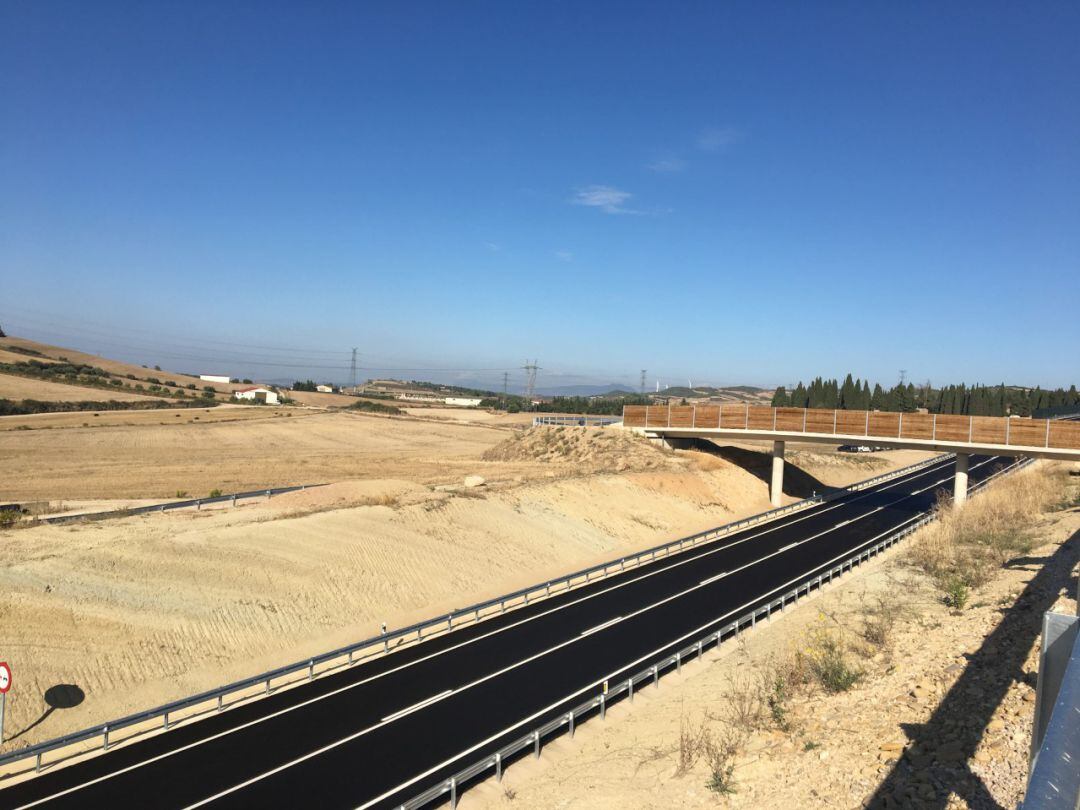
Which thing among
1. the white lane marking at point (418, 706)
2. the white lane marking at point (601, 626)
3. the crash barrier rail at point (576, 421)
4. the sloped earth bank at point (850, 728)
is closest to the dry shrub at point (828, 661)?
the sloped earth bank at point (850, 728)


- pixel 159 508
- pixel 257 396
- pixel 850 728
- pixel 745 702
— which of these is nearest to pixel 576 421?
pixel 159 508

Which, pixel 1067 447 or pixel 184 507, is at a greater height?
pixel 1067 447

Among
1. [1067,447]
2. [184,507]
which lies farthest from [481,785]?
[1067,447]

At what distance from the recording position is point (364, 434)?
89312 millimetres

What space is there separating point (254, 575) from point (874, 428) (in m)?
38.9

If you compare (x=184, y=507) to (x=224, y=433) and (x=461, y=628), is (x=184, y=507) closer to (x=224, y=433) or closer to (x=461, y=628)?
(x=461, y=628)

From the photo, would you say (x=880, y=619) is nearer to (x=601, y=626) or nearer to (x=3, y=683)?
(x=601, y=626)

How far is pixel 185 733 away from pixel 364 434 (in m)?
74.5

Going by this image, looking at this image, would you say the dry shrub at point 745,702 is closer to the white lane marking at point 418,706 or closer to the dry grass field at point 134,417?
the white lane marking at point 418,706

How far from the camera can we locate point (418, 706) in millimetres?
17281

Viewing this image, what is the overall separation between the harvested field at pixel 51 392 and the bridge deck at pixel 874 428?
7799 cm

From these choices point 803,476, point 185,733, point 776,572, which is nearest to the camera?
point 185,733

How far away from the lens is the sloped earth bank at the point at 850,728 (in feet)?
32.2

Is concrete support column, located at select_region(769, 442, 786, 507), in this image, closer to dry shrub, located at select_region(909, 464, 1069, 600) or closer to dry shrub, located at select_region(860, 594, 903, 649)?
dry shrub, located at select_region(909, 464, 1069, 600)
